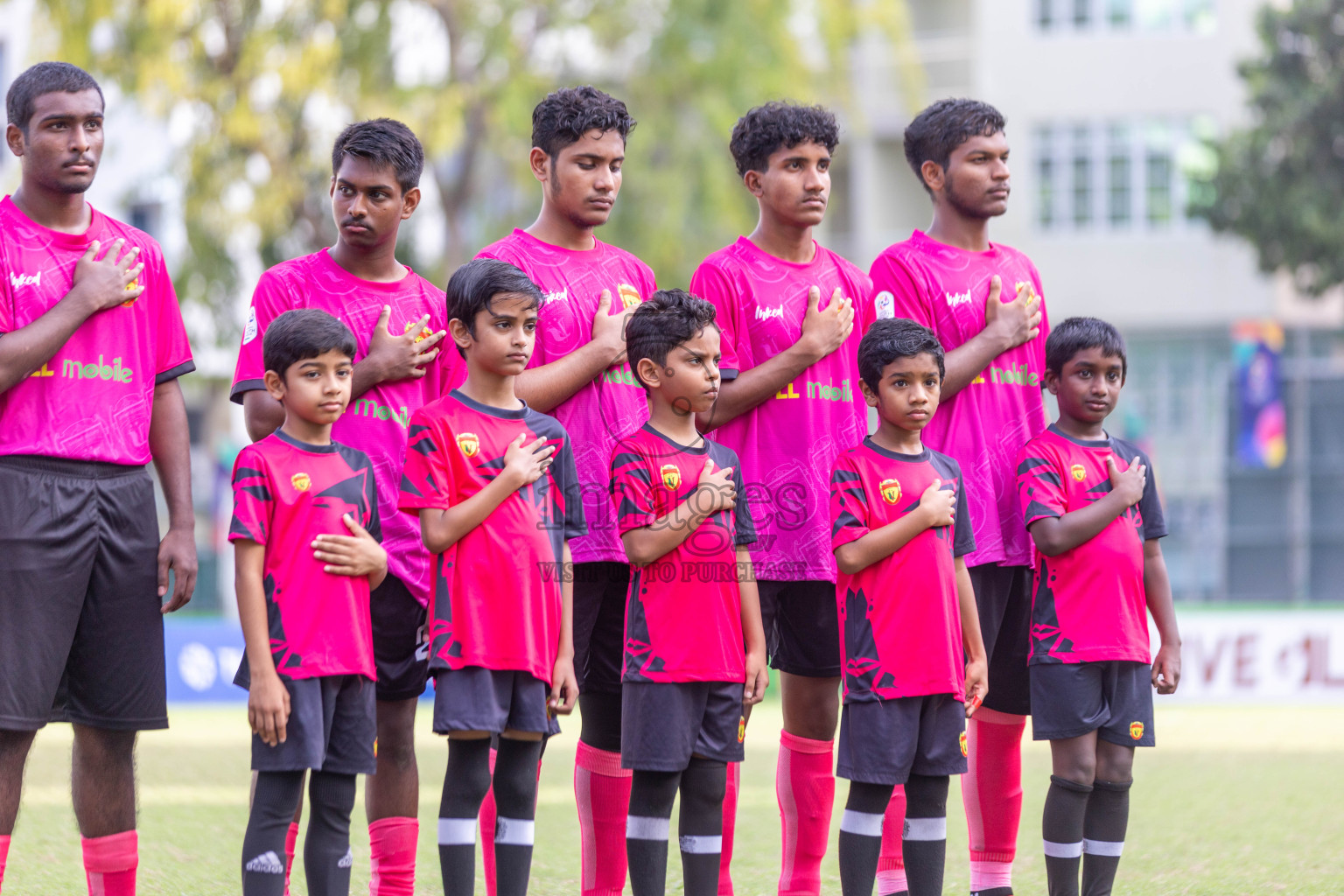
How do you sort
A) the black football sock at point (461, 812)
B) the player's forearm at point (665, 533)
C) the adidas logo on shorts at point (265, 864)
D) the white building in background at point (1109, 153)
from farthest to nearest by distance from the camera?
the white building in background at point (1109, 153)
the player's forearm at point (665, 533)
the black football sock at point (461, 812)
the adidas logo on shorts at point (265, 864)

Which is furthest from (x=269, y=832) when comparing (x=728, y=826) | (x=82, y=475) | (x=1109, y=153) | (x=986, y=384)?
(x=1109, y=153)

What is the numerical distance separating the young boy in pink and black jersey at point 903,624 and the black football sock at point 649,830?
1.72ft

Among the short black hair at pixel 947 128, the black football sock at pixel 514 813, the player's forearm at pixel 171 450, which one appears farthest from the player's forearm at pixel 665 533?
the short black hair at pixel 947 128

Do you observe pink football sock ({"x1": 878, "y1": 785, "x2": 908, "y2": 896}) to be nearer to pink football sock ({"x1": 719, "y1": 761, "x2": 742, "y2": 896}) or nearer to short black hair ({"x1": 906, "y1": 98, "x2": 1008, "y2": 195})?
pink football sock ({"x1": 719, "y1": 761, "x2": 742, "y2": 896})

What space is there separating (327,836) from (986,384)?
2.53 m

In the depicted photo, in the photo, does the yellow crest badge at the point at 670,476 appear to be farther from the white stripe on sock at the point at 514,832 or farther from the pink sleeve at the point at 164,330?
the pink sleeve at the point at 164,330

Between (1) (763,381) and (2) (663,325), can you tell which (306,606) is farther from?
(1) (763,381)

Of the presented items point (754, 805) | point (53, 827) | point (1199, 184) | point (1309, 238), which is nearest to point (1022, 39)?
point (1199, 184)

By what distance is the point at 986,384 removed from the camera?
16.7 ft

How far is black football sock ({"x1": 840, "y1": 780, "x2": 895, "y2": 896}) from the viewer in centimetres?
451

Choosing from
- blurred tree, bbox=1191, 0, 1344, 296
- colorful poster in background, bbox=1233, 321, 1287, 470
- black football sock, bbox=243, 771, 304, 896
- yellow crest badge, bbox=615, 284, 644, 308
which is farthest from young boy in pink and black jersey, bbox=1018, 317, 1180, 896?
blurred tree, bbox=1191, 0, 1344, 296

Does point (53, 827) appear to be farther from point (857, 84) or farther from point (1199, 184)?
point (857, 84)

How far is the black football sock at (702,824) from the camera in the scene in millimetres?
4395

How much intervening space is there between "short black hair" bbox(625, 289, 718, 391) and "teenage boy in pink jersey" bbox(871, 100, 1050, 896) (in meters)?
0.89
